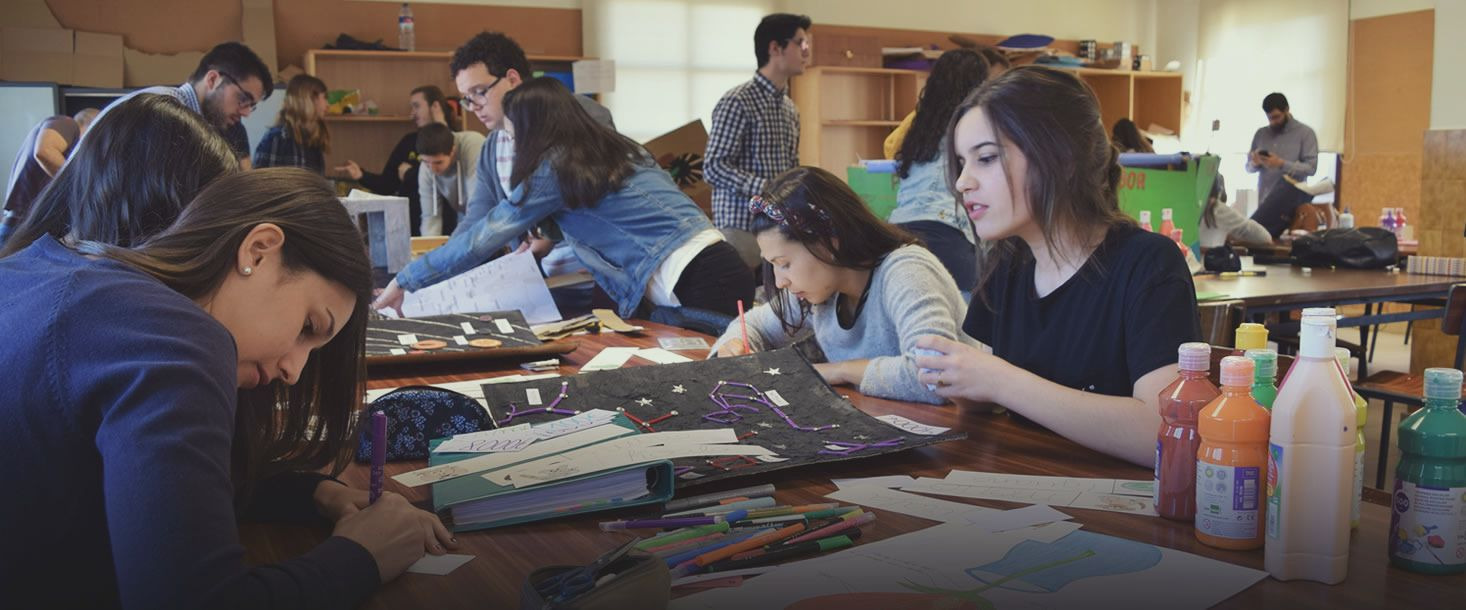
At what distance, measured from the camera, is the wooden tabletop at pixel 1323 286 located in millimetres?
3412

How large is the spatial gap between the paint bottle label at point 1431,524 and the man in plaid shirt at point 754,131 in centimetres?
356

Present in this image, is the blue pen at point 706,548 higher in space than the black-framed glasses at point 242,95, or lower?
lower

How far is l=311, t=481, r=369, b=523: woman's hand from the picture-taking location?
1.15 meters

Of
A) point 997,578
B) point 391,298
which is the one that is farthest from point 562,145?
point 997,578

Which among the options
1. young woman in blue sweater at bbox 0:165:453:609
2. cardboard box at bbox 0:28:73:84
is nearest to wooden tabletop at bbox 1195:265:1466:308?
young woman in blue sweater at bbox 0:165:453:609

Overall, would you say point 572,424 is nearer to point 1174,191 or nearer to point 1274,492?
point 1274,492

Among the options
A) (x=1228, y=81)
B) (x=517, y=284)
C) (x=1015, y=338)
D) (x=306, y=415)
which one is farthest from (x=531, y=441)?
(x=1228, y=81)

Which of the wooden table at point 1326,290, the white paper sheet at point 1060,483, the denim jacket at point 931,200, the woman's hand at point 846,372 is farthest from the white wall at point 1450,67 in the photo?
the white paper sheet at point 1060,483

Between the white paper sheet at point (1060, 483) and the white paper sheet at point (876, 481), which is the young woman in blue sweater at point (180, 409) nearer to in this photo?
the white paper sheet at point (876, 481)

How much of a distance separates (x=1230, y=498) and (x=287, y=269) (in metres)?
0.85

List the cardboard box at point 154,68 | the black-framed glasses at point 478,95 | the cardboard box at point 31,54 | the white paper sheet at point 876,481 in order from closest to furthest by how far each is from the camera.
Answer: the white paper sheet at point 876,481
the black-framed glasses at point 478,95
the cardboard box at point 31,54
the cardboard box at point 154,68

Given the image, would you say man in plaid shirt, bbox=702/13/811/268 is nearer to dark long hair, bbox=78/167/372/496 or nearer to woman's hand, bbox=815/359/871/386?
woman's hand, bbox=815/359/871/386

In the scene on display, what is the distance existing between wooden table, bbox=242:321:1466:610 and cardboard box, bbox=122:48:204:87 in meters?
6.00

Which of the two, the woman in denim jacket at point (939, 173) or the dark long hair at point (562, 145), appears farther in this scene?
the woman in denim jacket at point (939, 173)
